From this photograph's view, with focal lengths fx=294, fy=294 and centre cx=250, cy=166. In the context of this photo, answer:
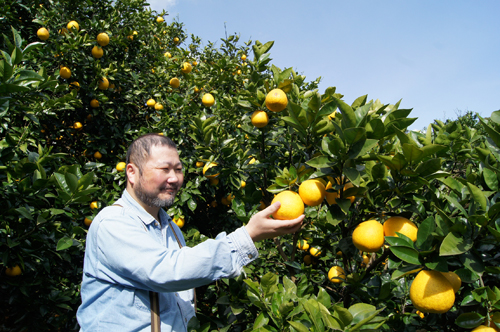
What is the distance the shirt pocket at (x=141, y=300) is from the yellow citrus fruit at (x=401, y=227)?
1055mm

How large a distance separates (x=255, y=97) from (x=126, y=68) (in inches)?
116

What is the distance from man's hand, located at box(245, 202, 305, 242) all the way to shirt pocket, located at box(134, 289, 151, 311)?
0.52 metres

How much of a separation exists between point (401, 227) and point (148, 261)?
1008 mm

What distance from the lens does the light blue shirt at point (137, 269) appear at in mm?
1098

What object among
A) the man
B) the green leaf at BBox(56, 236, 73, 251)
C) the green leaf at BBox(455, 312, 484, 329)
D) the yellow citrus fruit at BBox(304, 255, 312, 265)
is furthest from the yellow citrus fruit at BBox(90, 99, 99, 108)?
the green leaf at BBox(455, 312, 484, 329)

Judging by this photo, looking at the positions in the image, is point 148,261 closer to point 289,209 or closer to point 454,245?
point 289,209

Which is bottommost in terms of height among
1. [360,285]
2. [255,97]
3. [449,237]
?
[360,285]

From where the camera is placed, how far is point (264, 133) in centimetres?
223

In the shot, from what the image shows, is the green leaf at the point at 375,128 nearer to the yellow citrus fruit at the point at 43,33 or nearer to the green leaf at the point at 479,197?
the green leaf at the point at 479,197

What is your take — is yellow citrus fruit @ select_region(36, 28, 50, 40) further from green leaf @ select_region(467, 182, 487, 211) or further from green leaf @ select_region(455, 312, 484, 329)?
green leaf @ select_region(455, 312, 484, 329)

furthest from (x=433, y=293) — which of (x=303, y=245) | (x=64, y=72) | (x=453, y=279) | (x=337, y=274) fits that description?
(x=64, y=72)

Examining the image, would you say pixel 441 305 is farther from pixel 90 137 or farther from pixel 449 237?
pixel 90 137

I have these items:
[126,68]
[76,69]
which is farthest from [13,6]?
[126,68]

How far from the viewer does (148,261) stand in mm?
1096
